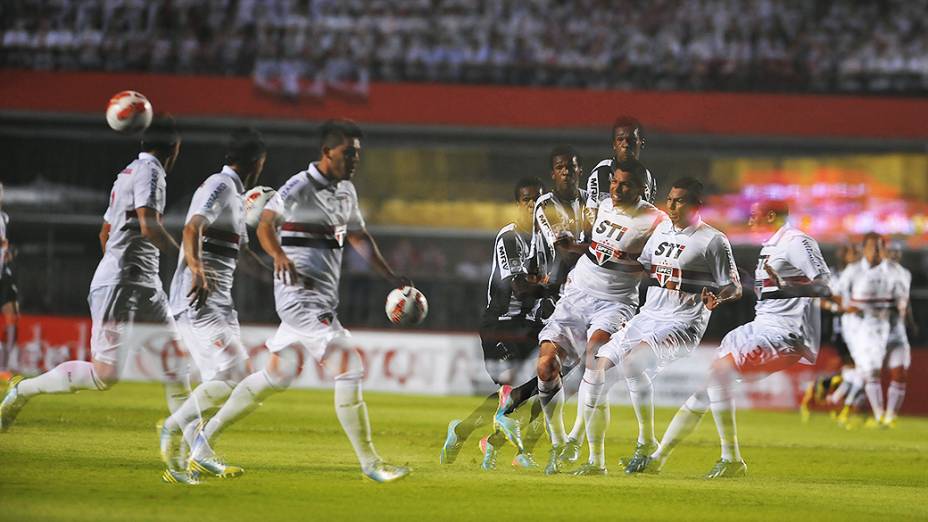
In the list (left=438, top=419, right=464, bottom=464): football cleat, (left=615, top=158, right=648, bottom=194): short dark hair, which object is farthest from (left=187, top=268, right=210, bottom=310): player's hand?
(left=615, top=158, right=648, bottom=194): short dark hair

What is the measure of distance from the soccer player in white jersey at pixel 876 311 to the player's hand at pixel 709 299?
970 cm

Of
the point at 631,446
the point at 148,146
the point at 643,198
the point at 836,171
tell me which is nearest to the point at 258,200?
the point at 148,146

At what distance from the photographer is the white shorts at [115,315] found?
10.2 metres

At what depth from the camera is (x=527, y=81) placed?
26.7m

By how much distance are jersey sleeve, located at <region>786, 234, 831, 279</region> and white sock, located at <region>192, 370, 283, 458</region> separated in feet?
15.3

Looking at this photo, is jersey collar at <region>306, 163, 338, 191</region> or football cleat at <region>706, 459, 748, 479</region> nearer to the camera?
jersey collar at <region>306, 163, 338, 191</region>

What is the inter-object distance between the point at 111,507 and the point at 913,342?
19105 mm

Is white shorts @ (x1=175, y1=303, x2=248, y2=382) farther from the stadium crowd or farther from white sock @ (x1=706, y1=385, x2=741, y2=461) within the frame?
the stadium crowd

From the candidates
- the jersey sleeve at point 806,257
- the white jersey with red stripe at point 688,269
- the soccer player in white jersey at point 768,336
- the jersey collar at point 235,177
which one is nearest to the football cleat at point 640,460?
the soccer player in white jersey at point 768,336

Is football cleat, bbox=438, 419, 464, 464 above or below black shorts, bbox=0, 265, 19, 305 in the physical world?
below

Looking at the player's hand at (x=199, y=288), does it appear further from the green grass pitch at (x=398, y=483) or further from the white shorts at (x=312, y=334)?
the green grass pitch at (x=398, y=483)

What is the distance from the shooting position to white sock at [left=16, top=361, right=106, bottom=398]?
33.9ft

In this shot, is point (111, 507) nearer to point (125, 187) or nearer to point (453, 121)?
point (125, 187)

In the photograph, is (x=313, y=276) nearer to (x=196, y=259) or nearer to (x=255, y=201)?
(x=196, y=259)
